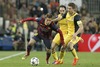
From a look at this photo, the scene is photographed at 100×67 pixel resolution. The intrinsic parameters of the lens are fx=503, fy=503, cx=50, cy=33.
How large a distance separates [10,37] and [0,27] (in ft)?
4.29

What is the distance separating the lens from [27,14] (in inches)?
1304

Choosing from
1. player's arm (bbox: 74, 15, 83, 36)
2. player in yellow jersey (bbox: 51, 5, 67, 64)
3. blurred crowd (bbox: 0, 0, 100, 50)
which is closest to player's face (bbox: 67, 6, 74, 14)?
player's arm (bbox: 74, 15, 83, 36)

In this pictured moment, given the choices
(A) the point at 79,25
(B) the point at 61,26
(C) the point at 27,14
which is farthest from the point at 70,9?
(C) the point at 27,14

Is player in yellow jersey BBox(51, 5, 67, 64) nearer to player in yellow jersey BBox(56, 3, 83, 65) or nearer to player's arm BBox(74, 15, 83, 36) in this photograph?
player in yellow jersey BBox(56, 3, 83, 65)

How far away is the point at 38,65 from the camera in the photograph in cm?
1839

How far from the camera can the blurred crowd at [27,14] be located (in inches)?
1250

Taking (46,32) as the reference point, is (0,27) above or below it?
below

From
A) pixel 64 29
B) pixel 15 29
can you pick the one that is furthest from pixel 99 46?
pixel 64 29

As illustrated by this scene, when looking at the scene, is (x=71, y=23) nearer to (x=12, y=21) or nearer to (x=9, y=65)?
(x=9, y=65)

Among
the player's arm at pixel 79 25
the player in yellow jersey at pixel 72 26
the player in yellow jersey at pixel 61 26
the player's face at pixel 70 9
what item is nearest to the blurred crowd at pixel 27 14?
the player in yellow jersey at pixel 61 26

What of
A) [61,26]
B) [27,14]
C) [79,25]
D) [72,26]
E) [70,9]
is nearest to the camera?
[79,25]

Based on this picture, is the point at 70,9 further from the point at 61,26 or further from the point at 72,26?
the point at 61,26

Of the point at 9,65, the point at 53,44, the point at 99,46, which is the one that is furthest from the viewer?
the point at 99,46

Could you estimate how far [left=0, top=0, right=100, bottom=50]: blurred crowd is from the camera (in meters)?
31.8
